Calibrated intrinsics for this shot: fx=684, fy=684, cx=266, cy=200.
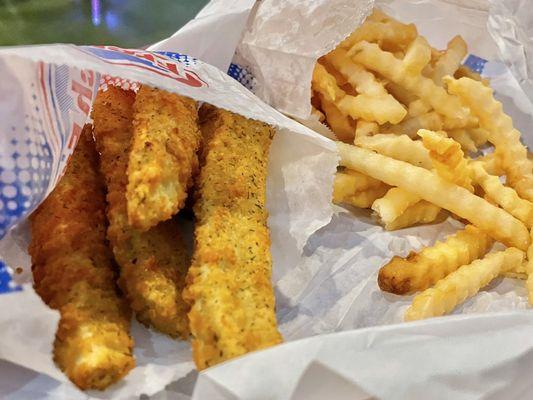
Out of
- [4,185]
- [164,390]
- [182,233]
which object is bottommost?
[164,390]

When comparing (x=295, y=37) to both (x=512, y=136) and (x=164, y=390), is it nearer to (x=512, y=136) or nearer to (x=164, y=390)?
(x=512, y=136)

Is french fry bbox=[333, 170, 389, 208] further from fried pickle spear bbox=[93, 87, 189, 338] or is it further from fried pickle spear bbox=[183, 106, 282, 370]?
fried pickle spear bbox=[93, 87, 189, 338]

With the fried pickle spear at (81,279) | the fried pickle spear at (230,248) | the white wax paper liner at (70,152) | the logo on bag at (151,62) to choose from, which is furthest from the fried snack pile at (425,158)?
the fried pickle spear at (81,279)

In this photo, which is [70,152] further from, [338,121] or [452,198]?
[452,198]

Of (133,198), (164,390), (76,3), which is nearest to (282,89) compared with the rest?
(133,198)

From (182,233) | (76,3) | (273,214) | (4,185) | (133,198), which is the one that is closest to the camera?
(133,198)

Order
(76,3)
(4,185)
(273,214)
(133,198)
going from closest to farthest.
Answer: (133,198) < (4,185) < (273,214) < (76,3)

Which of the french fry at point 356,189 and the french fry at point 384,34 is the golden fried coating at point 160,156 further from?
the french fry at point 384,34
